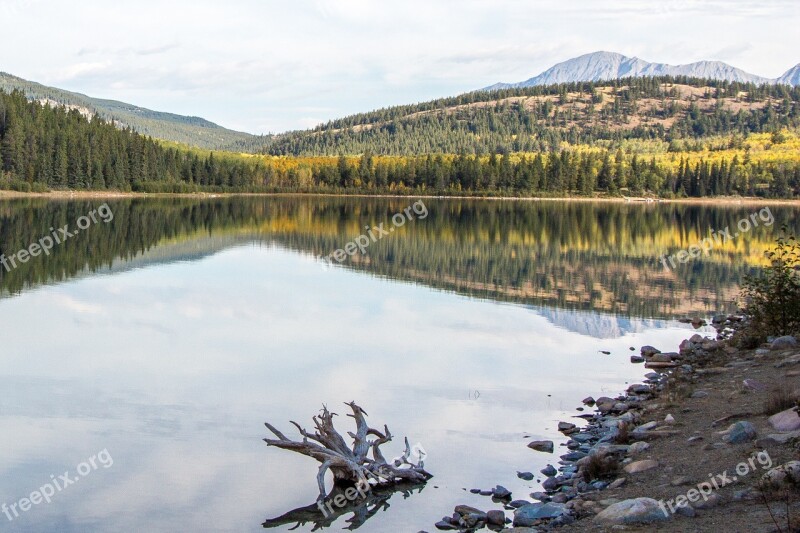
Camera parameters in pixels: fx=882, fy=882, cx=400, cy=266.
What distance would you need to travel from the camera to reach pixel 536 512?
33.9ft

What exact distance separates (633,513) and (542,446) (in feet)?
14.1

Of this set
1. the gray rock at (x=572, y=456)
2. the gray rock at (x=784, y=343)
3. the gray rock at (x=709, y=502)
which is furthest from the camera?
the gray rock at (x=784, y=343)

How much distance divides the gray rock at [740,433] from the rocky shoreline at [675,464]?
13 mm

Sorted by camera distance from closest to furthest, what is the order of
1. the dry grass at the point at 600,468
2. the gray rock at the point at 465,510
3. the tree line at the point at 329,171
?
the gray rock at the point at 465,510
the dry grass at the point at 600,468
the tree line at the point at 329,171

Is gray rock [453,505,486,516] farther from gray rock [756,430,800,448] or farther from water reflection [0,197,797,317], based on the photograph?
water reflection [0,197,797,317]

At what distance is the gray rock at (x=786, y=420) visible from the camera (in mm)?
11073

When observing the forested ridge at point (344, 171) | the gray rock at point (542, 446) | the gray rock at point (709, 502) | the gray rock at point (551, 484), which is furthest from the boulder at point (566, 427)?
the forested ridge at point (344, 171)

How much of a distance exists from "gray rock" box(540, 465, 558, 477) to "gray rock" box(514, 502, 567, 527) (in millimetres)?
1658

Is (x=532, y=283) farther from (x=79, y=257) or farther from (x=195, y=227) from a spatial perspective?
(x=195, y=227)

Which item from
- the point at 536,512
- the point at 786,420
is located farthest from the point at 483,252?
the point at 536,512

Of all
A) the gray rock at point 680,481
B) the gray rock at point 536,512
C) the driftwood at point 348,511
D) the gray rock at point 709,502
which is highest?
the gray rock at point 709,502

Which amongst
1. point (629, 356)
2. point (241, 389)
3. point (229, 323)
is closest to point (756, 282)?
point (629, 356)

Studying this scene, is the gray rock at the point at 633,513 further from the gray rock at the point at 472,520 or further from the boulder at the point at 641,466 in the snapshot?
the boulder at the point at 641,466

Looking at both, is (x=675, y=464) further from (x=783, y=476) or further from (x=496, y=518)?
(x=496, y=518)
